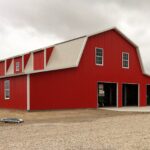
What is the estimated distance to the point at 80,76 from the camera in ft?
96.5

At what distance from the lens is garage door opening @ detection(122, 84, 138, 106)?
37000mm

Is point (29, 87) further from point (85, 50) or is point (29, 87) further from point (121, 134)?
point (121, 134)

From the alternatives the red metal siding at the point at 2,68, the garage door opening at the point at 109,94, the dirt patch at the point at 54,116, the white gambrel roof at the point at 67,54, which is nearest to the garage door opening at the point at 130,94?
the garage door opening at the point at 109,94

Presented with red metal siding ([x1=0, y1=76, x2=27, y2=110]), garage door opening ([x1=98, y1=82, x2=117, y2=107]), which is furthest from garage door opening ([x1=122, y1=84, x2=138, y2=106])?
red metal siding ([x1=0, y1=76, x2=27, y2=110])

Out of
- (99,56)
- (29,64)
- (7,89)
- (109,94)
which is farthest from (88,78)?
(29,64)

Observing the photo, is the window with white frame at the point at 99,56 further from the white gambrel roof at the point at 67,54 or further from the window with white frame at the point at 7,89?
the window with white frame at the point at 7,89

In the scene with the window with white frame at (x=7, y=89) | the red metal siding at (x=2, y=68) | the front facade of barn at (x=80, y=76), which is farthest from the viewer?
the red metal siding at (x=2, y=68)

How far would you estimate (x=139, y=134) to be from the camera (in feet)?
44.0

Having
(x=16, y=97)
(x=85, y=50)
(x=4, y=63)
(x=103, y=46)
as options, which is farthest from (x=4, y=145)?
(x=4, y=63)

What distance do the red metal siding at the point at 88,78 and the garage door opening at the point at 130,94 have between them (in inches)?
63.5

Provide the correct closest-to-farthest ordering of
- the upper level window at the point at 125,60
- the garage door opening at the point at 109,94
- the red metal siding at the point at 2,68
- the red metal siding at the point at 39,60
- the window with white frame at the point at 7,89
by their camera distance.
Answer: the window with white frame at the point at 7,89
the red metal siding at the point at 39,60
the upper level window at the point at 125,60
the garage door opening at the point at 109,94
the red metal siding at the point at 2,68

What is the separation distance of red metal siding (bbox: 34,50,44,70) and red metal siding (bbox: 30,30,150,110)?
5111mm

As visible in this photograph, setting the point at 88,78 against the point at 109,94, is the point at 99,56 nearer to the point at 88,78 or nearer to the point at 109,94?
the point at 88,78

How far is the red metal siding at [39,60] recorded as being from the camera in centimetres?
3309
